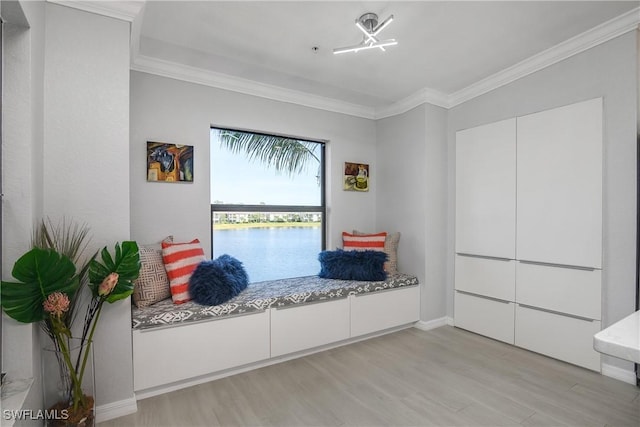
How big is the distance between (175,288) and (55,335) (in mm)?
800

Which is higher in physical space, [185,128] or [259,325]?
[185,128]

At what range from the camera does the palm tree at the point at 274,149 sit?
10.4 ft

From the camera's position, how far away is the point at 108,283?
1.60m

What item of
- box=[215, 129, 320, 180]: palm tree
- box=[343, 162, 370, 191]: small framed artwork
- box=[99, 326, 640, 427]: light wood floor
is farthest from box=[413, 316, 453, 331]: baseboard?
box=[215, 129, 320, 180]: palm tree

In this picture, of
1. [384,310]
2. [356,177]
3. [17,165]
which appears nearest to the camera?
[17,165]

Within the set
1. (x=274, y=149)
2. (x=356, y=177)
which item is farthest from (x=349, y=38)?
(x=356, y=177)

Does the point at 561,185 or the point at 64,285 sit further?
the point at 561,185

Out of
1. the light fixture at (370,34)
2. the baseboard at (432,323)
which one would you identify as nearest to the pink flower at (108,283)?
the light fixture at (370,34)

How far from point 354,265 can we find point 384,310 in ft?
1.77

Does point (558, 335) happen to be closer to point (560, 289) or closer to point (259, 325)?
point (560, 289)

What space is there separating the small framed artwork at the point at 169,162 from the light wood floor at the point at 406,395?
1.68 meters

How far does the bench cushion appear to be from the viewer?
6.88 feet

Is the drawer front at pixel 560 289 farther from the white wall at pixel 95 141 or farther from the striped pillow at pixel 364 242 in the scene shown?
the white wall at pixel 95 141

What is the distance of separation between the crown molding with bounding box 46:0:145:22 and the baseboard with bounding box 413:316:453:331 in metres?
3.64
